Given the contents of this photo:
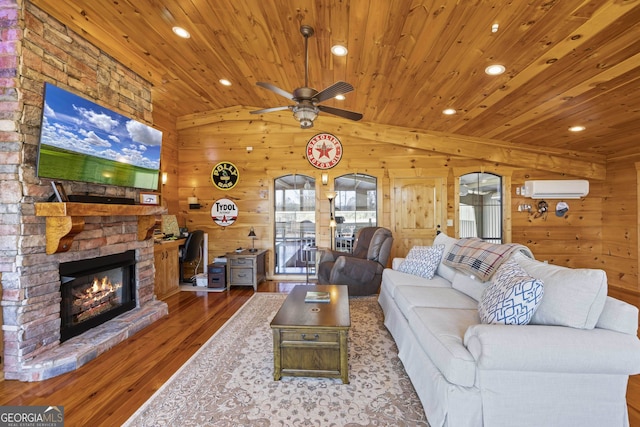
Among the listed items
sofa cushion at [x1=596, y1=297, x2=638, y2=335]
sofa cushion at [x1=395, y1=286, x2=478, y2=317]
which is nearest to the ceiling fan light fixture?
sofa cushion at [x1=395, y1=286, x2=478, y2=317]

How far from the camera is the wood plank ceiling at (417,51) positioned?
2197mm

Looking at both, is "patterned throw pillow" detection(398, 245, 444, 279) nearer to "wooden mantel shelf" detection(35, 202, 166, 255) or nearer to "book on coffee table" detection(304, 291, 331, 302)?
"book on coffee table" detection(304, 291, 331, 302)

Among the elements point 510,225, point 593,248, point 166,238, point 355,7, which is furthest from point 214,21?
point 593,248

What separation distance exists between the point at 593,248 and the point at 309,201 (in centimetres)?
521

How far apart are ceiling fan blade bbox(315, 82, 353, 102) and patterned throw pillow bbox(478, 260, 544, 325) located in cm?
184

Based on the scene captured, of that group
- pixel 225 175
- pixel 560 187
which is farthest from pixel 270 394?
pixel 560 187

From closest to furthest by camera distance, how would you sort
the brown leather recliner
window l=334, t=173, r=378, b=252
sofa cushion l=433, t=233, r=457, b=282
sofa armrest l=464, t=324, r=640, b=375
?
sofa armrest l=464, t=324, r=640, b=375, sofa cushion l=433, t=233, r=457, b=282, the brown leather recliner, window l=334, t=173, r=378, b=252

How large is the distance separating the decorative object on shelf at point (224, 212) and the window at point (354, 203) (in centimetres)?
199

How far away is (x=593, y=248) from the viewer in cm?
539

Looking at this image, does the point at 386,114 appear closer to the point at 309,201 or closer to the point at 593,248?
the point at 309,201

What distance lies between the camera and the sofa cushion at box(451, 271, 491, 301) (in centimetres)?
266

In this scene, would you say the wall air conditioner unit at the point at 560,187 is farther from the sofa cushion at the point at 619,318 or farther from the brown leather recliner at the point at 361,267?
the sofa cushion at the point at 619,318

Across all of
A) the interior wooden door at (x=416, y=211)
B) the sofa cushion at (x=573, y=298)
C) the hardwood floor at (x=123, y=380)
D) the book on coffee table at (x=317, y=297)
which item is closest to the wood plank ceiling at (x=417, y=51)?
the interior wooden door at (x=416, y=211)

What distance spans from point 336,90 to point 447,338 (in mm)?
2028
